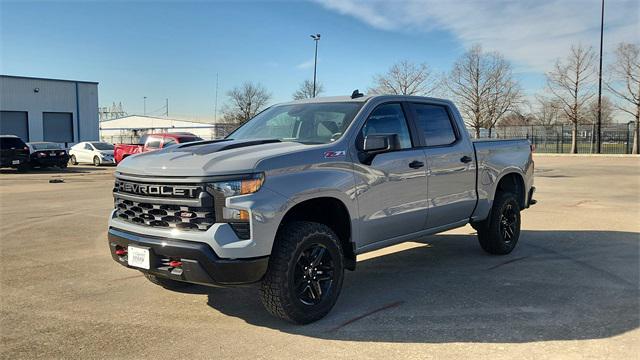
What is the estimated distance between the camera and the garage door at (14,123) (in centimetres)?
3825

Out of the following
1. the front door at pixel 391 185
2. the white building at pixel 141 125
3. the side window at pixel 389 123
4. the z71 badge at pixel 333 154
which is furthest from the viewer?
the white building at pixel 141 125

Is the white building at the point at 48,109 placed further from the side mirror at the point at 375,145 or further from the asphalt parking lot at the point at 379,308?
the side mirror at the point at 375,145

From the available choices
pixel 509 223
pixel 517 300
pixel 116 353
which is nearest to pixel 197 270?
pixel 116 353

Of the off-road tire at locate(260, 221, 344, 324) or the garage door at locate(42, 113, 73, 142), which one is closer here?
the off-road tire at locate(260, 221, 344, 324)

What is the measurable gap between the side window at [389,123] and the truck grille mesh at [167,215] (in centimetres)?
180

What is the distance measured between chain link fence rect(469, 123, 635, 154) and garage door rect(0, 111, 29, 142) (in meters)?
34.7

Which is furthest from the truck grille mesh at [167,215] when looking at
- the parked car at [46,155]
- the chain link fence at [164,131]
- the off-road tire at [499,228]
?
the chain link fence at [164,131]

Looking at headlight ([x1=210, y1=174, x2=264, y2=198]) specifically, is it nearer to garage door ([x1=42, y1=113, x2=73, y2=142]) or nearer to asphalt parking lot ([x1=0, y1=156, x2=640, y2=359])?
asphalt parking lot ([x1=0, y1=156, x2=640, y2=359])

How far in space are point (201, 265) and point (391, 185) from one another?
2.03 meters

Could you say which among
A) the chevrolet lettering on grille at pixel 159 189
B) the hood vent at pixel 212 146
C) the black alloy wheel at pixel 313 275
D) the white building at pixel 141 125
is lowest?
the black alloy wheel at pixel 313 275

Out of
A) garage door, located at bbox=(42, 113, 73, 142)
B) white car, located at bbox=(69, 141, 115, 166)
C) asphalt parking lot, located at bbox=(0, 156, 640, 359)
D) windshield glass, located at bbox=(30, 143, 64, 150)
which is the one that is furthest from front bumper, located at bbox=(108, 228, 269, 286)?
garage door, located at bbox=(42, 113, 73, 142)

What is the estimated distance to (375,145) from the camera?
473 centimetres

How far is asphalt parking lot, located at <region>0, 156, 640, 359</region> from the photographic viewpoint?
401cm

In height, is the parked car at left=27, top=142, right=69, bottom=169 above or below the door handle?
below
